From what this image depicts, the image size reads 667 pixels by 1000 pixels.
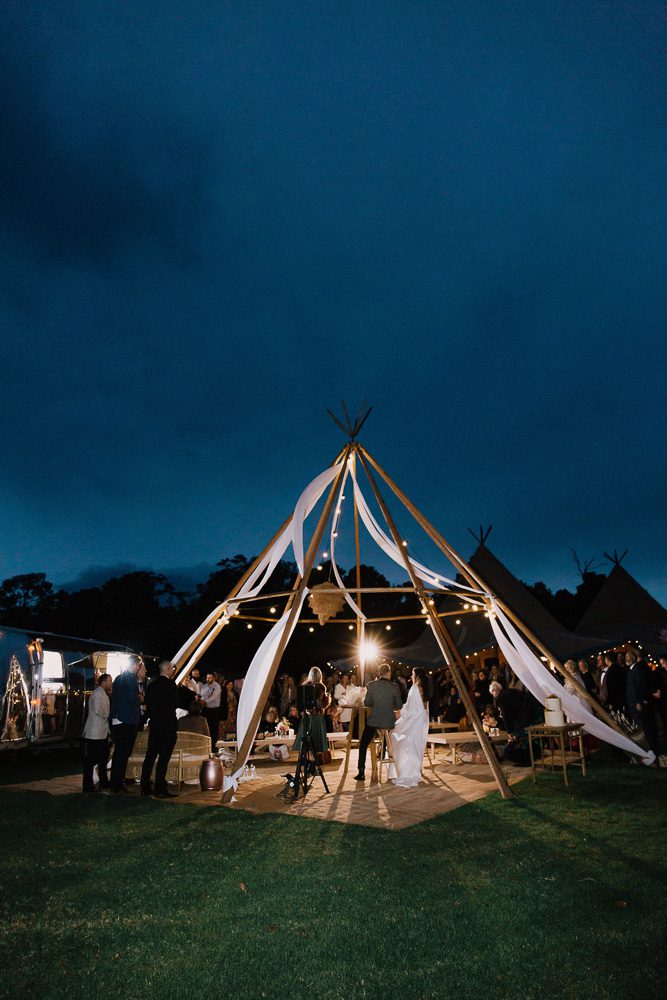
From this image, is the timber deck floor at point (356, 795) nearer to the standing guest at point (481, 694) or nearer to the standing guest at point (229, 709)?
the standing guest at point (481, 694)

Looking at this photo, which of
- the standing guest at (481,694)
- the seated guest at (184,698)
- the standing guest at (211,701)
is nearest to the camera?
the seated guest at (184,698)

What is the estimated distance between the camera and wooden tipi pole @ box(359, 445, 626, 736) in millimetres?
9383

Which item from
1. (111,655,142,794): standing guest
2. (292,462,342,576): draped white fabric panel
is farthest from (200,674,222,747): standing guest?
(292,462,342,576): draped white fabric panel

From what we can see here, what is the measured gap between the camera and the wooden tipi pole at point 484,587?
938cm

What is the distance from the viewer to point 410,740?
9.28m

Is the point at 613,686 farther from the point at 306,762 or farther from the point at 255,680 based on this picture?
the point at 255,680

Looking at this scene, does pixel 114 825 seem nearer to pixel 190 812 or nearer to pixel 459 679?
pixel 190 812

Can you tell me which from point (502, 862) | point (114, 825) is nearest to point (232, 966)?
point (502, 862)

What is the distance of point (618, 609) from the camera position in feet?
79.0

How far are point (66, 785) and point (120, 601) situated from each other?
23.1 m

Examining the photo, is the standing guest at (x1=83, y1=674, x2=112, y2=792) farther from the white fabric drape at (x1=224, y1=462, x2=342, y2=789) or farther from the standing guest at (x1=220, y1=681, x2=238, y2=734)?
the standing guest at (x1=220, y1=681, x2=238, y2=734)

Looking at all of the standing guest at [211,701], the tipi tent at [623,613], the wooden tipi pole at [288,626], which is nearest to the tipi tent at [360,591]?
the wooden tipi pole at [288,626]

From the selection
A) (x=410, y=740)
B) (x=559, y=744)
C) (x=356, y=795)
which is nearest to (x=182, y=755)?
(x=356, y=795)

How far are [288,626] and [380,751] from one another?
9.04 feet
